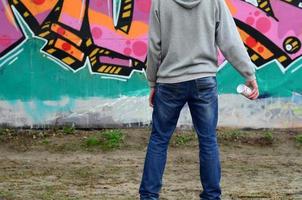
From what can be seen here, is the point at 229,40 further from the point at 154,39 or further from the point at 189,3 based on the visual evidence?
the point at 154,39

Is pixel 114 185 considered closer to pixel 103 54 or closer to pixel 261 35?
pixel 103 54

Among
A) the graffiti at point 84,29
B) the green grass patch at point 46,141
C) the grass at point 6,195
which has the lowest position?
the grass at point 6,195

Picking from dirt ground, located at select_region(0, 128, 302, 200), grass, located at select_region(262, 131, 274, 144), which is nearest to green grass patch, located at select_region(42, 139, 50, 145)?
dirt ground, located at select_region(0, 128, 302, 200)

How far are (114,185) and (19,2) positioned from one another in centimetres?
308

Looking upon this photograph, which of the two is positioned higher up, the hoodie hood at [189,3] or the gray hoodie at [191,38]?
the hoodie hood at [189,3]

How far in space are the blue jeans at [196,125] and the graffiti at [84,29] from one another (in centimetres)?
332

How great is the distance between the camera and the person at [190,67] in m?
4.11

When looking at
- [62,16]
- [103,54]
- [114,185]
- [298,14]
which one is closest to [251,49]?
[298,14]

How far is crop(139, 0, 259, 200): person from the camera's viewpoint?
13.5 feet

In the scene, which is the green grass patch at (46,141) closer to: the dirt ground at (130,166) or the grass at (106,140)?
the dirt ground at (130,166)

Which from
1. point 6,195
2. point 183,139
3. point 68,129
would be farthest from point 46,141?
point 6,195

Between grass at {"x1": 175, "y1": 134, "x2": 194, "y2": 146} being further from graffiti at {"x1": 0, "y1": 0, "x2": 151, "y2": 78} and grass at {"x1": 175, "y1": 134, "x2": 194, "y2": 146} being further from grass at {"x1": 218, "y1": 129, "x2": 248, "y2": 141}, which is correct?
graffiti at {"x1": 0, "y1": 0, "x2": 151, "y2": 78}

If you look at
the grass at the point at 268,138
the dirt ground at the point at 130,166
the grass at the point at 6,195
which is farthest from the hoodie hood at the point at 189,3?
the grass at the point at 268,138

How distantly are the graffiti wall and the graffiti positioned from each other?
0.01 meters
